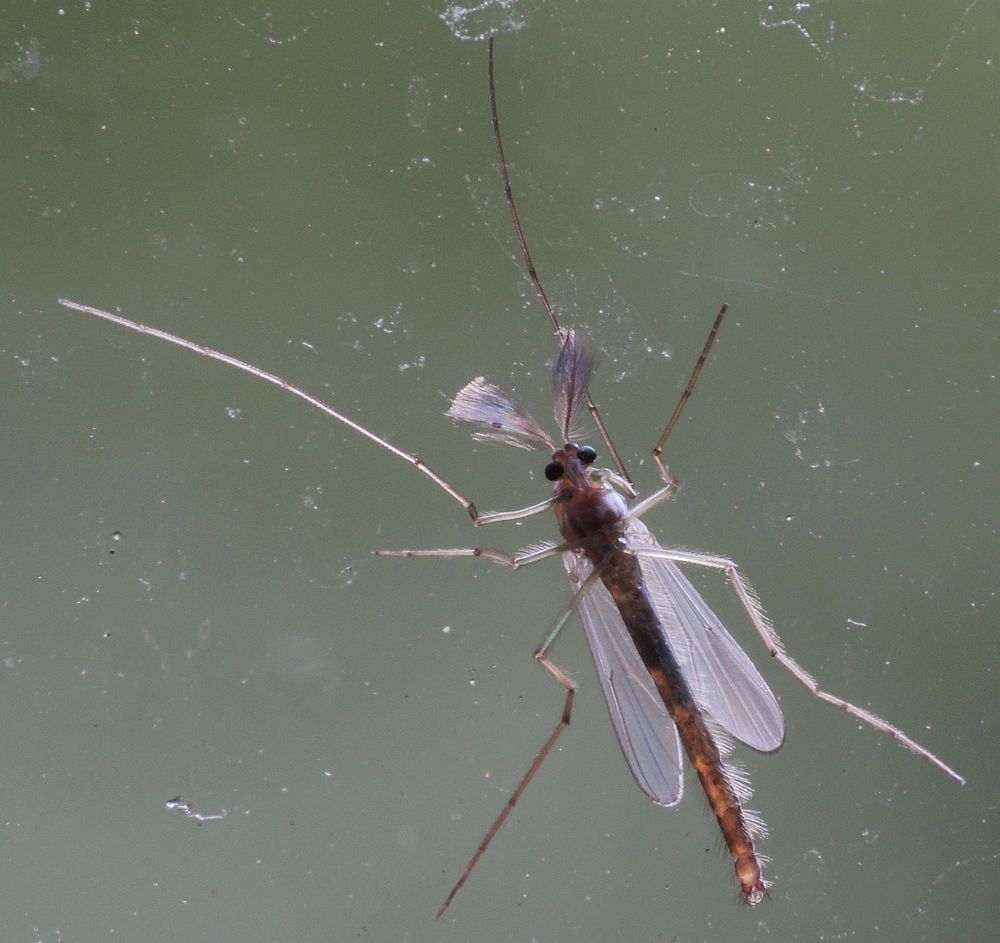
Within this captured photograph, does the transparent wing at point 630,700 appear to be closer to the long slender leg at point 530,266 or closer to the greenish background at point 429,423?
the long slender leg at point 530,266

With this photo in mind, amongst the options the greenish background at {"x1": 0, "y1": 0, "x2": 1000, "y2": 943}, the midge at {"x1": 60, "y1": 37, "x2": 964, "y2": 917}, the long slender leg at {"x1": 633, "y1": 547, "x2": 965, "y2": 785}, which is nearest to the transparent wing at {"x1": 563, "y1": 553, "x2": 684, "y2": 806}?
the midge at {"x1": 60, "y1": 37, "x2": 964, "y2": 917}

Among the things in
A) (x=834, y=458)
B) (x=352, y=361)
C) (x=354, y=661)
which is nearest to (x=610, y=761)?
(x=354, y=661)

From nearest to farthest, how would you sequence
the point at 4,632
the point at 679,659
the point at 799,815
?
1. the point at 679,659
2. the point at 4,632
3. the point at 799,815

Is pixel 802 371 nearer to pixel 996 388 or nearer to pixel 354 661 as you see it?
pixel 996 388

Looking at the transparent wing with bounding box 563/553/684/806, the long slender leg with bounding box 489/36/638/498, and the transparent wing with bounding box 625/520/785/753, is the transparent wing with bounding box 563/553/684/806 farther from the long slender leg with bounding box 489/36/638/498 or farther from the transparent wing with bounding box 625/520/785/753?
the long slender leg with bounding box 489/36/638/498

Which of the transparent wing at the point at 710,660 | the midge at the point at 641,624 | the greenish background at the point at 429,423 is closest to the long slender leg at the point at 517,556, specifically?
the midge at the point at 641,624

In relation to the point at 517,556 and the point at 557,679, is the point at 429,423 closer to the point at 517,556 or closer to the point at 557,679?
the point at 517,556
